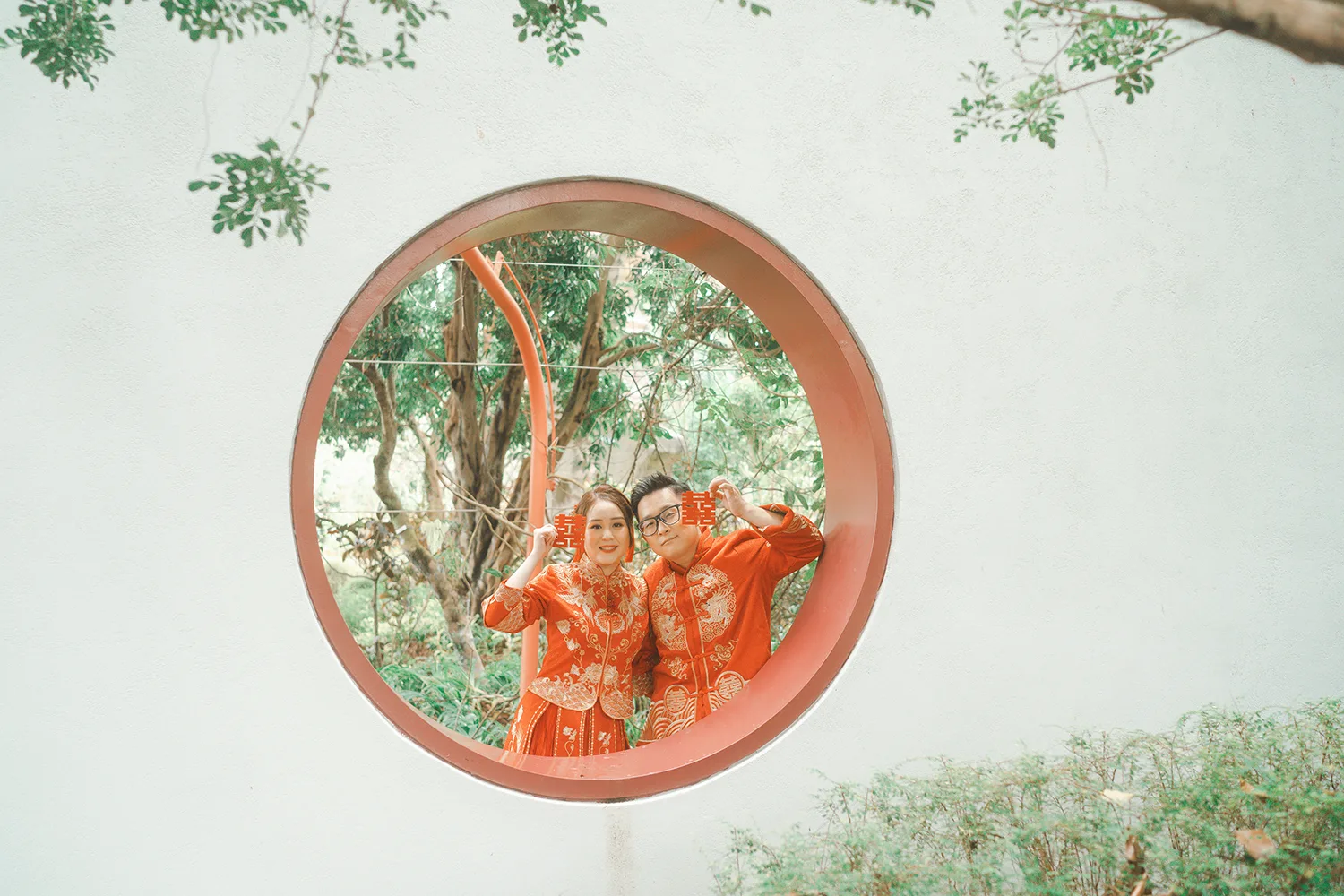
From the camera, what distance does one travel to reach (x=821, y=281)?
2318mm

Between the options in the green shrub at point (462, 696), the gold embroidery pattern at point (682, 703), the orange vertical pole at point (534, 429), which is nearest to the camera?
the gold embroidery pattern at point (682, 703)

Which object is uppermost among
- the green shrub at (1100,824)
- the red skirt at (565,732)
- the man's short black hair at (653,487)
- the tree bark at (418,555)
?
the tree bark at (418,555)

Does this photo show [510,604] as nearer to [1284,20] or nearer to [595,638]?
[595,638]

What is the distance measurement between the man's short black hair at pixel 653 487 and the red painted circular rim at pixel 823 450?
0.45 metres

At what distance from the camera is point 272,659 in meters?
2.04

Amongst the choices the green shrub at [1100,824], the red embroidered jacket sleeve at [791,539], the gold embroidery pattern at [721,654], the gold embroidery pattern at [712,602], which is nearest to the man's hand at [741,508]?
the red embroidered jacket sleeve at [791,539]

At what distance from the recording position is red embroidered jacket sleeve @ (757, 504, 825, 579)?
2633 millimetres

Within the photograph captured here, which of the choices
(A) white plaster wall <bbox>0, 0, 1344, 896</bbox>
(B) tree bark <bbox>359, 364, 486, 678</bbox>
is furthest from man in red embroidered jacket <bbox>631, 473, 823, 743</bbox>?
(B) tree bark <bbox>359, 364, 486, 678</bbox>

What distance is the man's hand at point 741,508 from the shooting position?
8.59 feet

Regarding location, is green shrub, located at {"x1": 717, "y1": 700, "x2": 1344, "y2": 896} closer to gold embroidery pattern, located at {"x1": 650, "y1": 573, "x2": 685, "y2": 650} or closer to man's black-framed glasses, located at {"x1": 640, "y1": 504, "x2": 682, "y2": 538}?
gold embroidery pattern, located at {"x1": 650, "y1": 573, "x2": 685, "y2": 650}

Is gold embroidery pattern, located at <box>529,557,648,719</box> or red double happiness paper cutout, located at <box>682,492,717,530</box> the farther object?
gold embroidery pattern, located at <box>529,557,648,719</box>

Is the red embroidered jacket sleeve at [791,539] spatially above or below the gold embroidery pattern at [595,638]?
above

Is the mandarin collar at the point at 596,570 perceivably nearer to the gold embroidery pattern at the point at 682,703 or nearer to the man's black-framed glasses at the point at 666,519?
the man's black-framed glasses at the point at 666,519

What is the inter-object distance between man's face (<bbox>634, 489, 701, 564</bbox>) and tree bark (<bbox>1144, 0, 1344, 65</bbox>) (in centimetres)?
171
